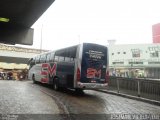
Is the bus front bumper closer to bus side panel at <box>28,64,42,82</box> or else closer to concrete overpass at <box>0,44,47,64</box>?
bus side panel at <box>28,64,42,82</box>

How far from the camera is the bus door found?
49.7 ft

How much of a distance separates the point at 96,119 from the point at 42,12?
600 centimetres

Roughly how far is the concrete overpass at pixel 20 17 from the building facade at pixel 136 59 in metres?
48.0

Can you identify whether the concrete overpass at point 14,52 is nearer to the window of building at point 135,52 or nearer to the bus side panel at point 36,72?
the bus side panel at point 36,72

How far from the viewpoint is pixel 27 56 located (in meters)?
46.0

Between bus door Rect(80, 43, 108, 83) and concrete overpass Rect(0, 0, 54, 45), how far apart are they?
12.7 ft

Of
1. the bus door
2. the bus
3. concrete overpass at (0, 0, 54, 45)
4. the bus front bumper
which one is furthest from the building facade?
concrete overpass at (0, 0, 54, 45)

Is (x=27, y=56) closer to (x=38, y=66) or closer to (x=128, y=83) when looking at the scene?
(x=38, y=66)

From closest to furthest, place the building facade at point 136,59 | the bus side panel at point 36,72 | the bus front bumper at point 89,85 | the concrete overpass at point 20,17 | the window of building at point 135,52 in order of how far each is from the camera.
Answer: the concrete overpass at point 20,17 → the bus front bumper at point 89,85 → the bus side panel at point 36,72 → the building facade at point 136,59 → the window of building at point 135,52

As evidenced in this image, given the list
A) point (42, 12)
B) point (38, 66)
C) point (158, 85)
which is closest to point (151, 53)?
point (38, 66)

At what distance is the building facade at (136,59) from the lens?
63.3m

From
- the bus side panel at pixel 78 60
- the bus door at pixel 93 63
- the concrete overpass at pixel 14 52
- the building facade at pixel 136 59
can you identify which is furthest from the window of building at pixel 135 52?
the bus side panel at pixel 78 60

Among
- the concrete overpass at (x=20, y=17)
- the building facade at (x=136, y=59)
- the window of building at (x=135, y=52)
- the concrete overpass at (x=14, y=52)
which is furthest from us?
the window of building at (x=135, y=52)

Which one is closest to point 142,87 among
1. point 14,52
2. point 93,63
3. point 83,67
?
point 93,63
